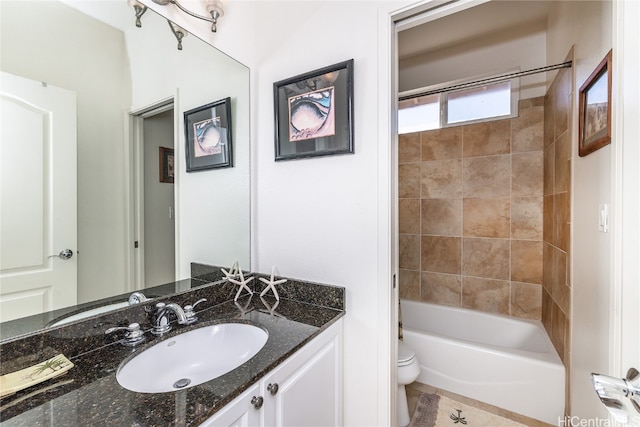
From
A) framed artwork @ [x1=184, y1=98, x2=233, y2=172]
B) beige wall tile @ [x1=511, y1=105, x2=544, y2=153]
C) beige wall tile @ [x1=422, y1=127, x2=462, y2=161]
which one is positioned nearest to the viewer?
framed artwork @ [x1=184, y1=98, x2=233, y2=172]

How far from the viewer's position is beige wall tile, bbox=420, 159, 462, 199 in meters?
2.38

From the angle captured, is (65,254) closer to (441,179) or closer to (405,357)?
(405,357)

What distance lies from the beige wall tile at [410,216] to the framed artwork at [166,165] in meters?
2.08

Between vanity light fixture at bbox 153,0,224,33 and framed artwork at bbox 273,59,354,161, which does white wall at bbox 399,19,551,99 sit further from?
vanity light fixture at bbox 153,0,224,33

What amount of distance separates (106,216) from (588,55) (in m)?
2.20

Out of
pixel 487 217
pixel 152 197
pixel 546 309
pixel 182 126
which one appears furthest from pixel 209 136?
pixel 546 309

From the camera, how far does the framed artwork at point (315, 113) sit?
1.22m

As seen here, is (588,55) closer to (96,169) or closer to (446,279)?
(446,279)

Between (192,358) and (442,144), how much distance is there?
2.47 m

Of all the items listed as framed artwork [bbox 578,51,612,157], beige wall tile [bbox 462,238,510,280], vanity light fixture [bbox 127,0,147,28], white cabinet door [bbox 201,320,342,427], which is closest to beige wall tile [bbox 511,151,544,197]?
beige wall tile [bbox 462,238,510,280]

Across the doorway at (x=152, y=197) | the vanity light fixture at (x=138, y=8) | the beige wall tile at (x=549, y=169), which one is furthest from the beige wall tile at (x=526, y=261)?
the vanity light fixture at (x=138, y=8)

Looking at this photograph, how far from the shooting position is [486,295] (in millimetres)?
2275

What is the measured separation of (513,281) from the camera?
217 cm

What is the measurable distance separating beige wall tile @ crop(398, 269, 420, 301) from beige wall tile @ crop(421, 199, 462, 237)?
44cm
